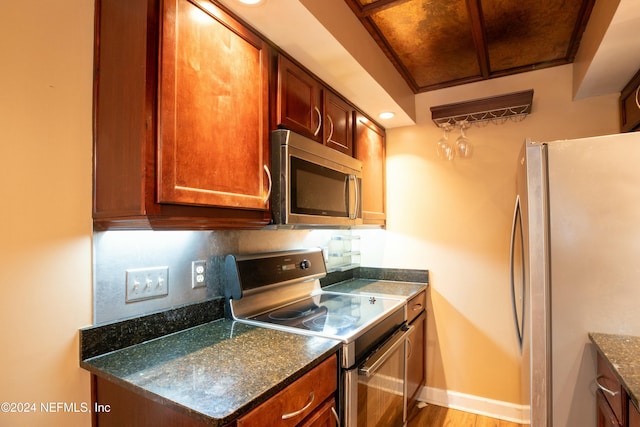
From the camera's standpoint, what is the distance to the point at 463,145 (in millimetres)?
2416

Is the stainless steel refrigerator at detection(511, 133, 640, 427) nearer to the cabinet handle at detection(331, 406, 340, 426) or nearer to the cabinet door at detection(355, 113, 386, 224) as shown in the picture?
the cabinet handle at detection(331, 406, 340, 426)

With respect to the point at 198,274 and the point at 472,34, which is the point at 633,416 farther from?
the point at 472,34

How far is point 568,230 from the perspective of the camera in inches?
54.2

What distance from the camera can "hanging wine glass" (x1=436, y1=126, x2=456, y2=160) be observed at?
97.8 inches

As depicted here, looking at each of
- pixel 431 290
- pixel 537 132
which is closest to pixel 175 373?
pixel 431 290

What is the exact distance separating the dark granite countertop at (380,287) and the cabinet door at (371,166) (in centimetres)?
47

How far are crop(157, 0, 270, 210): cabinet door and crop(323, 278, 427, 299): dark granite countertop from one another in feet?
3.92

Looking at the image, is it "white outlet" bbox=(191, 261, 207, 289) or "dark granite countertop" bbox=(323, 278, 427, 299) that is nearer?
"white outlet" bbox=(191, 261, 207, 289)

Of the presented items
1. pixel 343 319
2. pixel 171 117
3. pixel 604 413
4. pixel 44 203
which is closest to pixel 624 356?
pixel 604 413

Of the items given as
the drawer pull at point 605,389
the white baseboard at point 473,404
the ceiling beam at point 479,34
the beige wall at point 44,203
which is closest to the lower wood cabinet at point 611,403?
the drawer pull at point 605,389

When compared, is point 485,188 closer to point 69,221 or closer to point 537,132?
point 537,132

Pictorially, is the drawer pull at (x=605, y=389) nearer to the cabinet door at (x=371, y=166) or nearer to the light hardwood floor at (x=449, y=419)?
the light hardwood floor at (x=449, y=419)

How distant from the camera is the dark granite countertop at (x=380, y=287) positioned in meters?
2.24

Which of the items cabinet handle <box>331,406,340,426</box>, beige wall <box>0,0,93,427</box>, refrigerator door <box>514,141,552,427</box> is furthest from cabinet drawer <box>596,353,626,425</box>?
beige wall <box>0,0,93,427</box>
